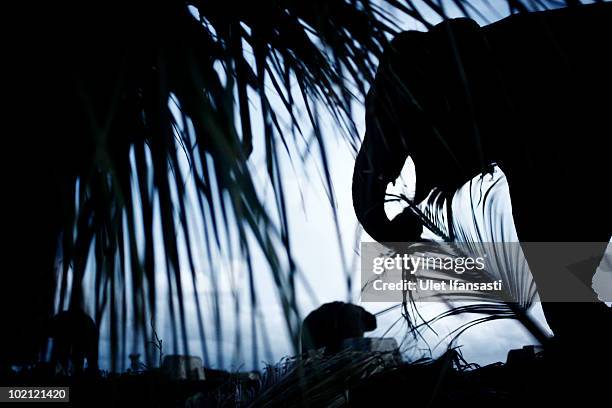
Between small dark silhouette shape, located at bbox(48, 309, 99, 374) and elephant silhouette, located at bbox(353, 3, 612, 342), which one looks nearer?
small dark silhouette shape, located at bbox(48, 309, 99, 374)

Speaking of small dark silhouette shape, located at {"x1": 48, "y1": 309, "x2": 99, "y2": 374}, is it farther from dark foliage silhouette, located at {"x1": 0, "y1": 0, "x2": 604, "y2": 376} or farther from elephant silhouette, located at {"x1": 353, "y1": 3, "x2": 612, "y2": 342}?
elephant silhouette, located at {"x1": 353, "y1": 3, "x2": 612, "y2": 342}

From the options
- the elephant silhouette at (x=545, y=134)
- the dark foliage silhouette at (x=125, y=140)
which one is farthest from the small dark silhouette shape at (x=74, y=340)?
the elephant silhouette at (x=545, y=134)

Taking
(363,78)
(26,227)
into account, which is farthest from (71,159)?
(363,78)

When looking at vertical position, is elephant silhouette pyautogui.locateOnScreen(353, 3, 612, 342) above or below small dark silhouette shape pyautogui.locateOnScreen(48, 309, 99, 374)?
above

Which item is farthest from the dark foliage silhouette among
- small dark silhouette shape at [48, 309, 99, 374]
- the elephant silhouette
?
the elephant silhouette

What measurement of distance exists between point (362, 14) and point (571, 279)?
35.9 inches

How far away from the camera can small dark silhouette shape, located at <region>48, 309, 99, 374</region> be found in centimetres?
48

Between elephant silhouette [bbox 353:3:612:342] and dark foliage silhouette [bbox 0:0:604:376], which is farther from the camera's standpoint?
elephant silhouette [bbox 353:3:612:342]

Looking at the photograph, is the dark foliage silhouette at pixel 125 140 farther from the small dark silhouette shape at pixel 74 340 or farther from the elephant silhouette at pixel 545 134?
the elephant silhouette at pixel 545 134

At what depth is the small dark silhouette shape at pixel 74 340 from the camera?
482mm

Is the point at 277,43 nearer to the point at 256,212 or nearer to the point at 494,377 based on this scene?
the point at 256,212

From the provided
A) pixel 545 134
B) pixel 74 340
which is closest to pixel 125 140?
pixel 74 340

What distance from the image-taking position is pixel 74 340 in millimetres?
571

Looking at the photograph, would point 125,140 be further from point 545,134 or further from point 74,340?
point 545,134
